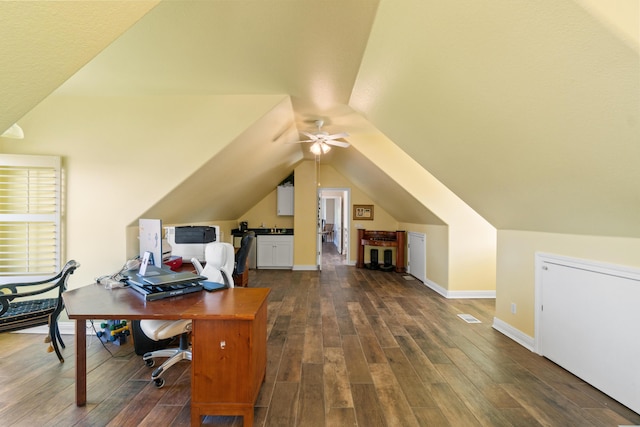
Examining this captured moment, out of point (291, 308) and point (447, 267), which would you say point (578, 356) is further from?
point (291, 308)

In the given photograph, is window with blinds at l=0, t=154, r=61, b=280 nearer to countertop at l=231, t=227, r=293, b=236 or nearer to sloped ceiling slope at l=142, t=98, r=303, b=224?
sloped ceiling slope at l=142, t=98, r=303, b=224

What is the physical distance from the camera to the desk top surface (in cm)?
177

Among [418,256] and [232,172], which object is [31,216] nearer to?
[232,172]

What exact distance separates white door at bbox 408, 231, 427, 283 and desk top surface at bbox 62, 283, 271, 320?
13.8ft

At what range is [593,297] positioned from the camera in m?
2.28

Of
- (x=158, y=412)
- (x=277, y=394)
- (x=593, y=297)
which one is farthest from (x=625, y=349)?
(x=158, y=412)

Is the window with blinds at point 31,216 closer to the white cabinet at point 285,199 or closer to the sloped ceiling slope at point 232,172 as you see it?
the sloped ceiling slope at point 232,172

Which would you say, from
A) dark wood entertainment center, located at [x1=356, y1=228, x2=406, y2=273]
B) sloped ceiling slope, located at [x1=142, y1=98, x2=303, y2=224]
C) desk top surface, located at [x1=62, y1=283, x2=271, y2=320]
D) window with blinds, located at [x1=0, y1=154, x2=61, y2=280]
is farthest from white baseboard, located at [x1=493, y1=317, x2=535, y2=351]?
window with blinds, located at [x1=0, y1=154, x2=61, y2=280]

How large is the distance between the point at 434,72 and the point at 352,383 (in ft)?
8.04

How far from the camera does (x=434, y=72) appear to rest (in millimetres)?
1912

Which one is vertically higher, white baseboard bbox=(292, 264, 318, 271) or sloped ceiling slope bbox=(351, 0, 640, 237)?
sloped ceiling slope bbox=(351, 0, 640, 237)

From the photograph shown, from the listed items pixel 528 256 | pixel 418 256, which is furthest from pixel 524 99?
pixel 418 256

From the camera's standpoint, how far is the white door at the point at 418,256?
5648 millimetres

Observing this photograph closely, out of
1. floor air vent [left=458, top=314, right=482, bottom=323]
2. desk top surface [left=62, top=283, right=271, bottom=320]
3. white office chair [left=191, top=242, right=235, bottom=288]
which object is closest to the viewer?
desk top surface [left=62, top=283, right=271, bottom=320]
